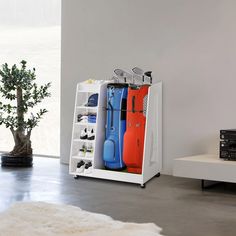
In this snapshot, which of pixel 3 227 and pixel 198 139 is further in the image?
pixel 198 139

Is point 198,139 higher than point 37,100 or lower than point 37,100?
lower

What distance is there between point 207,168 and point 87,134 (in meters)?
1.57

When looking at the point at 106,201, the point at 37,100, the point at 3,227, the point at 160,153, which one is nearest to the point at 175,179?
the point at 160,153

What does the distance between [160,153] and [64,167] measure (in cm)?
139

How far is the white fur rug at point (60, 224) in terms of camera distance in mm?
3426

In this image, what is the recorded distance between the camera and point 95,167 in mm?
5828

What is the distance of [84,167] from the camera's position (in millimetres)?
5945

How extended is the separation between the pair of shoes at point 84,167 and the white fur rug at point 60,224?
5.57 ft

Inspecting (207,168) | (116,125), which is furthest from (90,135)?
(207,168)

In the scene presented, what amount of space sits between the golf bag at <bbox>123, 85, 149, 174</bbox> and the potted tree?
1592 millimetres

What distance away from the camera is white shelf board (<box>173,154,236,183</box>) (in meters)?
4.91

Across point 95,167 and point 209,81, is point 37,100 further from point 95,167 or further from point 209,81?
point 209,81

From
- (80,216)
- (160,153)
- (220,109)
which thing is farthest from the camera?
(160,153)

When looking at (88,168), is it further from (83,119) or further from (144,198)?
(144,198)
